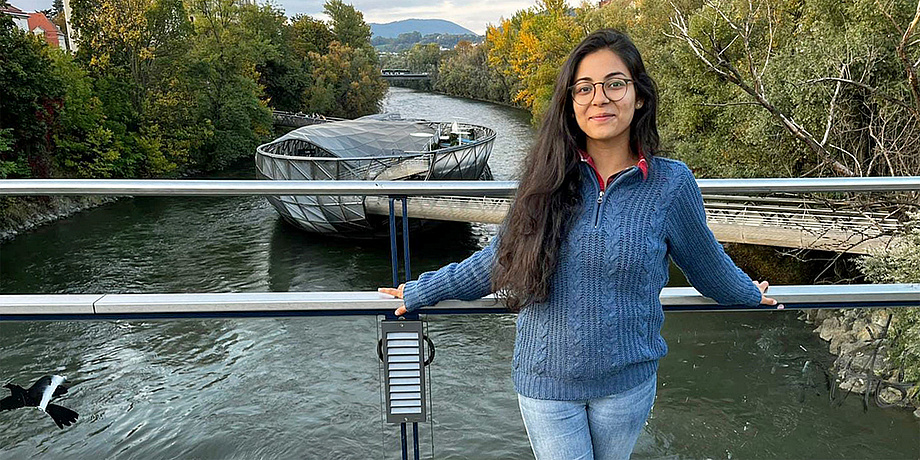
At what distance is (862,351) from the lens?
90.1 inches

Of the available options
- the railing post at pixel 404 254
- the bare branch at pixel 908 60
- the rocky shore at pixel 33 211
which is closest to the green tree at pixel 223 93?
the rocky shore at pixel 33 211

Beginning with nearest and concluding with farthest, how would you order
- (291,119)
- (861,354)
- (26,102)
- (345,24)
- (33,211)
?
1. (861,354)
2. (33,211)
3. (26,102)
4. (291,119)
5. (345,24)

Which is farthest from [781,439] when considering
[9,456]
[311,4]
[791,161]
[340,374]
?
[311,4]

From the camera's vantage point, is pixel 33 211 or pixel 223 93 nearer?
pixel 33 211

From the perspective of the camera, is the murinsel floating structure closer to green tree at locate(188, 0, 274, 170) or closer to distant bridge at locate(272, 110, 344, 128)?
green tree at locate(188, 0, 274, 170)

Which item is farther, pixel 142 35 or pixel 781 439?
pixel 142 35

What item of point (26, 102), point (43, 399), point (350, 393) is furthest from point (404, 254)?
point (26, 102)

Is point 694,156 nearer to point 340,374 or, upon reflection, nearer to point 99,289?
point 99,289

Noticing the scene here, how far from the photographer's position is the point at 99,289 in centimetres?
1412

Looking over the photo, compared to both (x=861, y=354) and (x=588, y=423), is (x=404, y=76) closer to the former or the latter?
(x=861, y=354)

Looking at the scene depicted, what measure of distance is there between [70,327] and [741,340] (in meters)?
2.07

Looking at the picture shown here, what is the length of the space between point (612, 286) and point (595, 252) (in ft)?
0.24

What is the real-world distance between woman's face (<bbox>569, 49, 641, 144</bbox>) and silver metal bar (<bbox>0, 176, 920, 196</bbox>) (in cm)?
34

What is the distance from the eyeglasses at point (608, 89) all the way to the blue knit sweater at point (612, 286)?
140 mm
